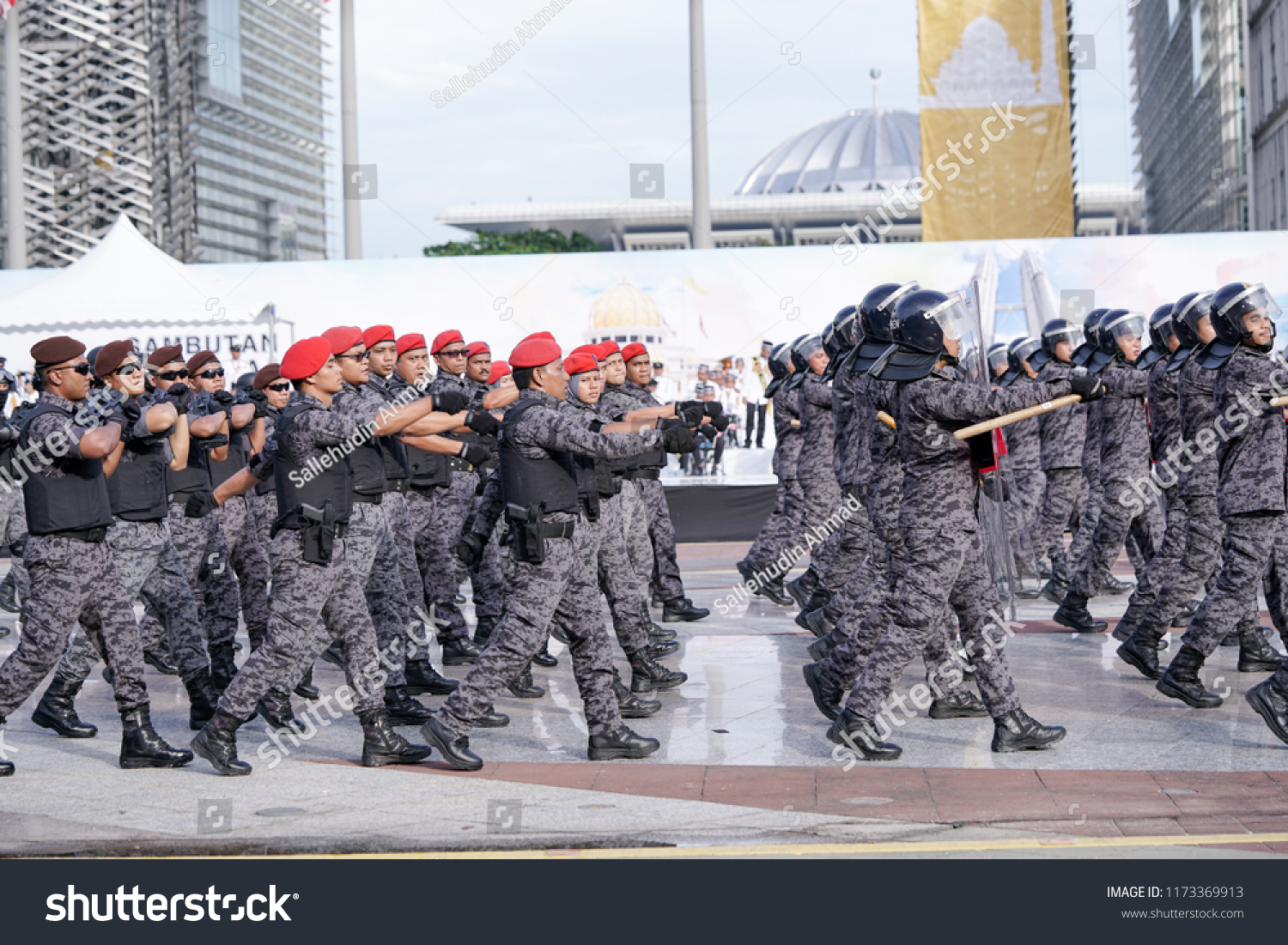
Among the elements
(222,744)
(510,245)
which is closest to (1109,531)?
(222,744)

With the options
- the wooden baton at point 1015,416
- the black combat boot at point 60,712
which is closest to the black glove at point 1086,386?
the wooden baton at point 1015,416

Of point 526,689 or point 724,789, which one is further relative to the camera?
point 526,689

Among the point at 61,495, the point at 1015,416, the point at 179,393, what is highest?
the point at 179,393

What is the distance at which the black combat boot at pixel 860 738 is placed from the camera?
6480mm

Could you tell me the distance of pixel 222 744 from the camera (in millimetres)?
6504

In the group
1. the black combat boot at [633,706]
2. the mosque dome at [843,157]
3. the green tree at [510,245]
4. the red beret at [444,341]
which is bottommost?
the black combat boot at [633,706]

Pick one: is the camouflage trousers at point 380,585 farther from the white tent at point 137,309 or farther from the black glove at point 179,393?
the white tent at point 137,309

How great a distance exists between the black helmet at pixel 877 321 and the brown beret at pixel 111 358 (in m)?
3.68

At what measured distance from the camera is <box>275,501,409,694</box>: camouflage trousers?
286 inches

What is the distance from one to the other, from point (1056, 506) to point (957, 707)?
499 centimetres

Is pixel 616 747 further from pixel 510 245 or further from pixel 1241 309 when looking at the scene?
→ pixel 510 245

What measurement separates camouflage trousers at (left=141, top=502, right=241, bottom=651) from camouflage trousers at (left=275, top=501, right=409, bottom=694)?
0.76 metres
